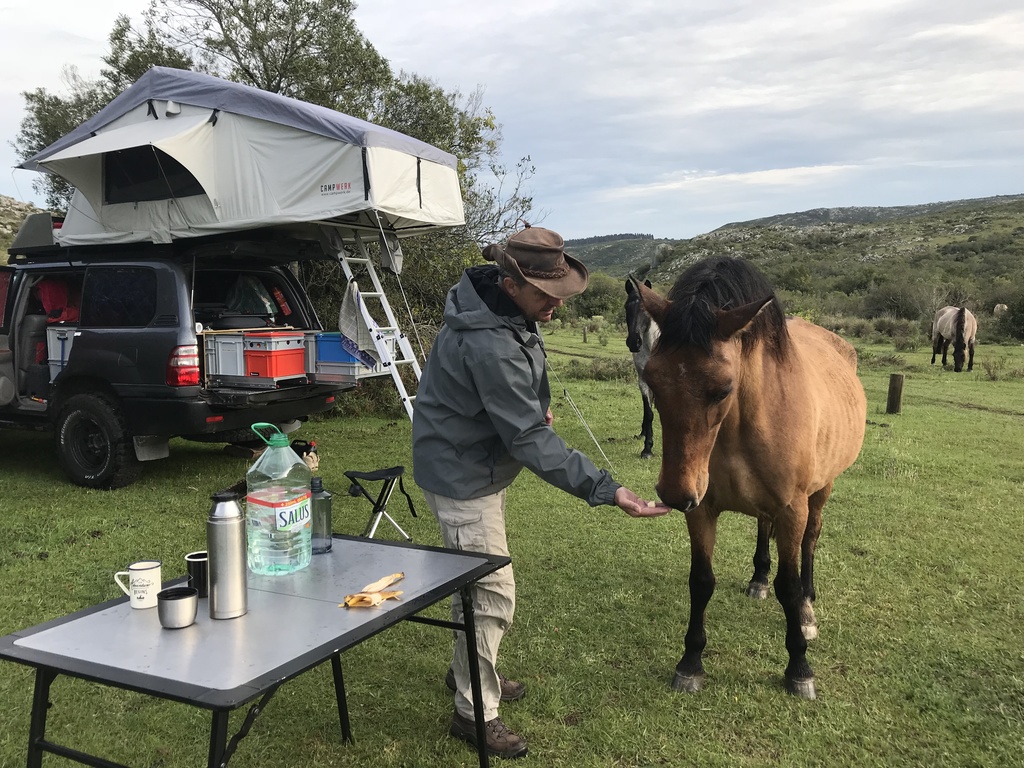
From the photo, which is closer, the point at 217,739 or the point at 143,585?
the point at 217,739

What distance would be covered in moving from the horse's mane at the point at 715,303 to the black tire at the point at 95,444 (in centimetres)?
518

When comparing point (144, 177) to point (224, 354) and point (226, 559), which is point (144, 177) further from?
point (226, 559)

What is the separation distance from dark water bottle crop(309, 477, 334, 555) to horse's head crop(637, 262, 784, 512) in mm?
1249

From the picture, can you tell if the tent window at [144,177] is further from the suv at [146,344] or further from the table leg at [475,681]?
the table leg at [475,681]

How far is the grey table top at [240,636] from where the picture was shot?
1.59 m

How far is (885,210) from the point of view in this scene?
9062 centimetres

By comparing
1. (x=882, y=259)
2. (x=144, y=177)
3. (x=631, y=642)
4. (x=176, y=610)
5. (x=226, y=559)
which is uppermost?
(x=882, y=259)

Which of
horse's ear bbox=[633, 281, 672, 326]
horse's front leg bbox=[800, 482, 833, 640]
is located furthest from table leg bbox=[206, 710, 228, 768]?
horse's front leg bbox=[800, 482, 833, 640]

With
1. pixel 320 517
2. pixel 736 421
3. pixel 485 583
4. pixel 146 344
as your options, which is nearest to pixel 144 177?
pixel 146 344

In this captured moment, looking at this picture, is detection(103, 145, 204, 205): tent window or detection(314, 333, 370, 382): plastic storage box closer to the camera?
detection(314, 333, 370, 382): plastic storage box

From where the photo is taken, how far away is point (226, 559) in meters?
1.92

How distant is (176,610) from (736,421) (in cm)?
225

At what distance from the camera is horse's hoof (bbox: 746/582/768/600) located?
4.26 metres

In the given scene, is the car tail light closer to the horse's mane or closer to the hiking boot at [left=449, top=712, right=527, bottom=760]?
the hiking boot at [left=449, top=712, right=527, bottom=760]
